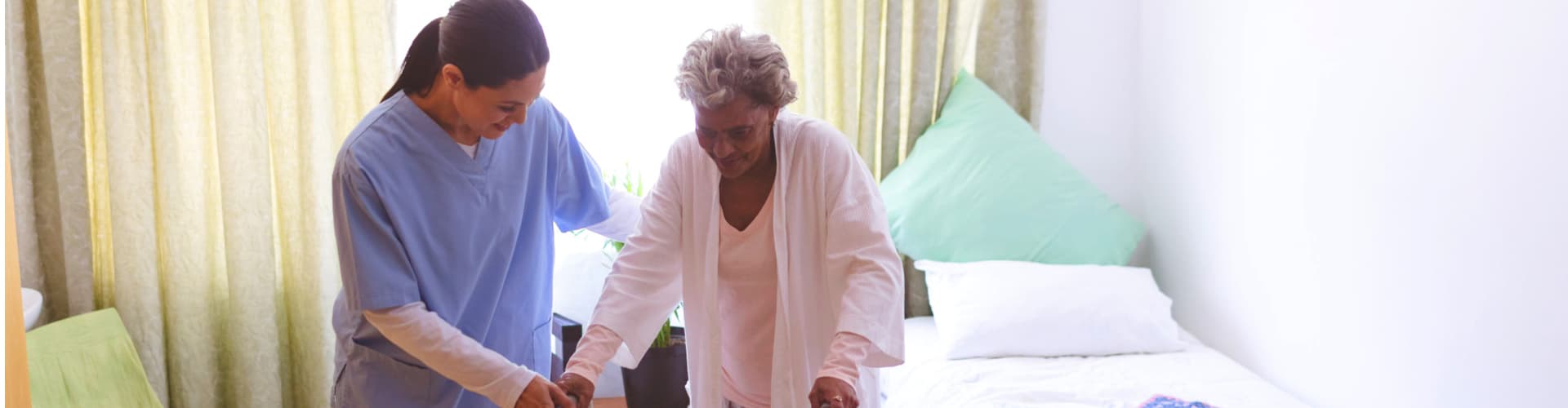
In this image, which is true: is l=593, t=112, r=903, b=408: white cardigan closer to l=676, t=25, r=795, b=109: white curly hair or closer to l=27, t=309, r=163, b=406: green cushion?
l=676, t=25, r=795, b=109: white curly hair

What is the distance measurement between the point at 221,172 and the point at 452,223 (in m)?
1.74

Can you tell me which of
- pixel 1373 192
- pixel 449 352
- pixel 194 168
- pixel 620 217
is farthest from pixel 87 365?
pixel 1373 192

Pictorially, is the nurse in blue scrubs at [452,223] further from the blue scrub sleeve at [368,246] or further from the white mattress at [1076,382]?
the white mattress at [1076,382]

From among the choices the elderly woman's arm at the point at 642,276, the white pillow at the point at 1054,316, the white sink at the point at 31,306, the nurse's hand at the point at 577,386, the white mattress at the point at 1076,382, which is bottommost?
the white mattress at the point at 1076,382

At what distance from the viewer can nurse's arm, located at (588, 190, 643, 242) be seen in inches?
77.6

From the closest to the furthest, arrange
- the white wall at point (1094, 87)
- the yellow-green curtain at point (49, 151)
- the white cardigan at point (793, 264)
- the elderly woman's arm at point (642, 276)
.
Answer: the white cardigan at point (793, 264) < the elderly woman's arm at point (642, 276) < the yellow-green curtain at point (49, 151) < the white wall at point (1094, 87)

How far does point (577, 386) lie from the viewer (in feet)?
5.31

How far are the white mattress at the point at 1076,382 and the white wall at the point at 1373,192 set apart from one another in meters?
0.18

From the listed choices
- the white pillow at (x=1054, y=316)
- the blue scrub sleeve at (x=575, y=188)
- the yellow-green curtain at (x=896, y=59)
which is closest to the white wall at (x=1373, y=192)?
the white pillow at (x=1054, y=316)

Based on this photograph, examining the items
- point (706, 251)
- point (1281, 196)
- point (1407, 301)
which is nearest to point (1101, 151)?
point (1281, 196)

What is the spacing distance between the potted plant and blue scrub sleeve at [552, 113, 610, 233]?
1.04 meters

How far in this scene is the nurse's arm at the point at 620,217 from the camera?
197 cm

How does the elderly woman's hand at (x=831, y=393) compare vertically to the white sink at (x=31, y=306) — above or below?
above

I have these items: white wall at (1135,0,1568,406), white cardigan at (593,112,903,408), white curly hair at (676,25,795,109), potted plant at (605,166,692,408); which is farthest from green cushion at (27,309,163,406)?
white wall at (1135,0,1568,406)
